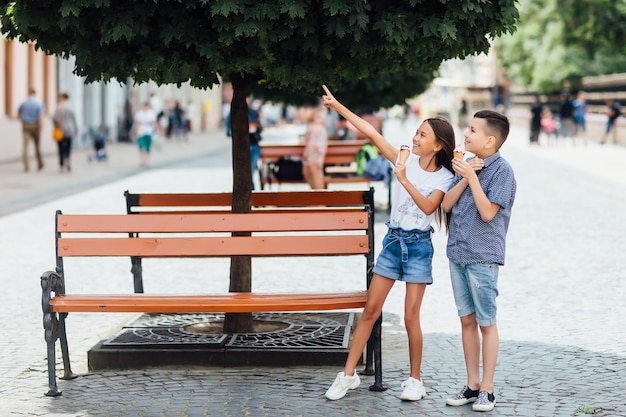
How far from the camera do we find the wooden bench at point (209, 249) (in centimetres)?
651

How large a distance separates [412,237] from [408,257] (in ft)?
0.35

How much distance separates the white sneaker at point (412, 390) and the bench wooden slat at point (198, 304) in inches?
20.0

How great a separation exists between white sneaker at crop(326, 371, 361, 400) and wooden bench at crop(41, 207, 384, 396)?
16 centimetres

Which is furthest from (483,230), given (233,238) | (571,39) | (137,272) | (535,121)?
(571,39)

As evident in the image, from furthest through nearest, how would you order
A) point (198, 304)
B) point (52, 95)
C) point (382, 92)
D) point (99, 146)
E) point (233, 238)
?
point (52, 95), point (99, 146), point (382, 92), point (233, 238), point (198, 304)

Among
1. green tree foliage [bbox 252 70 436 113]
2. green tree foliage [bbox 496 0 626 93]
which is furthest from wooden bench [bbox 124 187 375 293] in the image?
green tree foliage [bbox 496 0 626 93]

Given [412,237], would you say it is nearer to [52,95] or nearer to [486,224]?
[486,224]

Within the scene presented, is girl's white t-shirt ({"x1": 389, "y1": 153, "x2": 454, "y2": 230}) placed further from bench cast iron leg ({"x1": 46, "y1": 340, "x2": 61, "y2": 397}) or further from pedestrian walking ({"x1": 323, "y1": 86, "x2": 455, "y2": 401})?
bench cast iron leg ({"x1": 46, "y1": 340, "x2": 61, "y2": 397})

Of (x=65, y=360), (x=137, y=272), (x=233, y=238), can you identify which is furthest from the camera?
(x=137, y=272)

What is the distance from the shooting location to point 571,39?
56.5 metres

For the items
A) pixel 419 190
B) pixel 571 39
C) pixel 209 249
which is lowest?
pixel 209 249

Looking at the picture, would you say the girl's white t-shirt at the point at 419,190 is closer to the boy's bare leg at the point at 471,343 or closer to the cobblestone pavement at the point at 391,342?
the boy's bare leg at the point at 471,343

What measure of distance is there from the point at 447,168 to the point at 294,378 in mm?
1465

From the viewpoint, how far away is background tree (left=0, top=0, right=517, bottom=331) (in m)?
6.39
